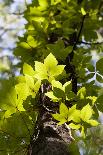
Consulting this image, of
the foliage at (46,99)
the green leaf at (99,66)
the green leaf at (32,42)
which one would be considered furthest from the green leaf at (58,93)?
the green leaf at (32,42)

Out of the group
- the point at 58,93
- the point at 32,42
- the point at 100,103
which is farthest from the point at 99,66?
the point at 32,42

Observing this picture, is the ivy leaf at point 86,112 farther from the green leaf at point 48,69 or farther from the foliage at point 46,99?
the green leaf at point 48,69

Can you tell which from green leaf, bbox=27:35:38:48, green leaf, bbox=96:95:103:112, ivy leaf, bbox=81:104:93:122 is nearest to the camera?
ivy leaf, bbox=81:104:93:122

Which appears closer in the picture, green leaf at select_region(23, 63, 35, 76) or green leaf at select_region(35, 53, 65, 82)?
green leaf at select_region(35, 53, 65, 82)

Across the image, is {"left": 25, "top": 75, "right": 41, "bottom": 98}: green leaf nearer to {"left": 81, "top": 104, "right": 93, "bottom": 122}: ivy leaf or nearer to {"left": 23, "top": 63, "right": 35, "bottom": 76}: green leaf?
{"left": 23, "top": 63, "right": 35, "bottom": 76}: green leaf

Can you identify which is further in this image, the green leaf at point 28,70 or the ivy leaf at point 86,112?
the green leaf at point 28,70

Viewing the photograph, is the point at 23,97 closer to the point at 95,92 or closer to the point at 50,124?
the point at 50,124

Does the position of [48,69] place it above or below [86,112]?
above

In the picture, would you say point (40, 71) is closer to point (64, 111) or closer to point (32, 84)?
point (32, 84)

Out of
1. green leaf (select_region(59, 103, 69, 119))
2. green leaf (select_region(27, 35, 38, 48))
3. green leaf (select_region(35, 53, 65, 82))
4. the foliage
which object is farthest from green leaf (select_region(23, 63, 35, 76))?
green leaf (select_region(27, 35, 38, 48))

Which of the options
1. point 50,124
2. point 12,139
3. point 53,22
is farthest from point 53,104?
point 53,22

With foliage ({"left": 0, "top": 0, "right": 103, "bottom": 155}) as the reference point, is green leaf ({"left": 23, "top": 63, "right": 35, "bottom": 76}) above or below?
above

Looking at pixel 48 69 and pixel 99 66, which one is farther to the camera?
pixel 99 66
